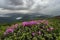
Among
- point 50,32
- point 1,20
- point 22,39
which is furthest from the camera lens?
point 1,20

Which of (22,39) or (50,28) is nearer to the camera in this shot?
(22,39)

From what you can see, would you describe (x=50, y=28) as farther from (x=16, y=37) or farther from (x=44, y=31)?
(x=16, y=37)

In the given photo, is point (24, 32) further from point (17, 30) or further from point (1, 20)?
point (1, 20)

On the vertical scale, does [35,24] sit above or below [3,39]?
above

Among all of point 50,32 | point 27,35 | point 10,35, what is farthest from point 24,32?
point 50,32

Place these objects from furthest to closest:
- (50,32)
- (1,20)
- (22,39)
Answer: (1,20) → (50,32) → (22,39)

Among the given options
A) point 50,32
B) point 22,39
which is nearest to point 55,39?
point 50,32
